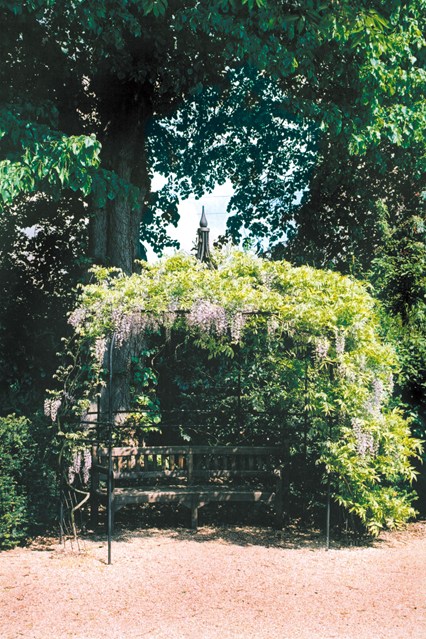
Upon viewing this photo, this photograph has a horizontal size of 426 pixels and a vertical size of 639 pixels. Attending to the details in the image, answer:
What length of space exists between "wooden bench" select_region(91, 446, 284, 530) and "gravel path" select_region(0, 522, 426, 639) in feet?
1.31

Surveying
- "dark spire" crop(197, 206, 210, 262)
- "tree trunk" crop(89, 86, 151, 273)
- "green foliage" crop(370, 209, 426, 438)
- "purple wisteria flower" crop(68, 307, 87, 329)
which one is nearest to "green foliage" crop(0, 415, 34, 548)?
"purple wisteria flower" crop(68, 307, 87, 329)

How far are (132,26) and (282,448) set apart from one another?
5847mm

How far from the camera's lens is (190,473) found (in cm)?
954

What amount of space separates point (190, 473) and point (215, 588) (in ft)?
9.40

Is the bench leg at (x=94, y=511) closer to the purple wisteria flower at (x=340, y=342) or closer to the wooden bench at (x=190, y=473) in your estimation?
the wooden bench at (x=190, y=473)

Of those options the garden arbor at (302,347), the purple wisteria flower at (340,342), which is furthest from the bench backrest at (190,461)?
the purple wisteria flower at (340,342)

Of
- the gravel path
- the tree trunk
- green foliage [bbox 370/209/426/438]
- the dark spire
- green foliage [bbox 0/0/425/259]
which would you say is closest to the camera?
the gravel path

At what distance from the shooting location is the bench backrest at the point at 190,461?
9375 mm

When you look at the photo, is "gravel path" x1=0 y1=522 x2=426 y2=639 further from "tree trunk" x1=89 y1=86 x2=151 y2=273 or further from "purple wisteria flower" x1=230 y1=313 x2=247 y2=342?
"tree trunk" x1=89 y1=86 x2=151 y2=273

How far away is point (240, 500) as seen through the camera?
9.27 m

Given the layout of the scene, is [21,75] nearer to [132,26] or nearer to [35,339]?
[132,26]

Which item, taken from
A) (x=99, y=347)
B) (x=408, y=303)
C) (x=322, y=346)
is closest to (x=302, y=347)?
(x=322, y=346)

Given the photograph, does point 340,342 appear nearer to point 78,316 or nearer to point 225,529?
point 225,529

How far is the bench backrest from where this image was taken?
30.8 ft
